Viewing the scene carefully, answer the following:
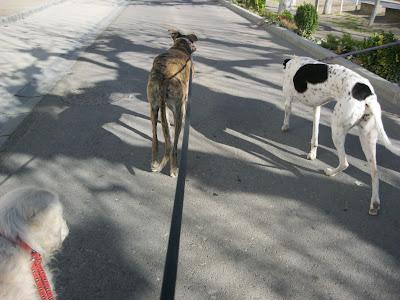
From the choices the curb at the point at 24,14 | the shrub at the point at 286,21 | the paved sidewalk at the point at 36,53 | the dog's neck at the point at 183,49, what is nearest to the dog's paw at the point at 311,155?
the dog's neck at the point at 183,49

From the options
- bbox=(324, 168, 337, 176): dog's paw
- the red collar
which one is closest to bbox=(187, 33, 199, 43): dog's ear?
bbox=(324, 168, 337, 176): dog's paw

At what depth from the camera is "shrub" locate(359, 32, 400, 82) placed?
717cm

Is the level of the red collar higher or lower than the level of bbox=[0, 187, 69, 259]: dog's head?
lower

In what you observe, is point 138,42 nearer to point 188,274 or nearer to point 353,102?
point 353,102

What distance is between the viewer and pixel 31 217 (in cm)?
161

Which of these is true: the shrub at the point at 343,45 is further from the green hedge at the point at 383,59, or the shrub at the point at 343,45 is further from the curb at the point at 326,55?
the curb at the point at 326,55

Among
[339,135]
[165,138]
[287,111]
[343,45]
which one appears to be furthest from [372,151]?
[343,45]

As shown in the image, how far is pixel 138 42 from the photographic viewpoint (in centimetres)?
1144

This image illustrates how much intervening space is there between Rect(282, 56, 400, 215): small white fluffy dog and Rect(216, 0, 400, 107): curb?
3117mm

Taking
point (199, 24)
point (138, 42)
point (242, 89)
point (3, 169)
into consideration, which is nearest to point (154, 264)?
point (3, 169)

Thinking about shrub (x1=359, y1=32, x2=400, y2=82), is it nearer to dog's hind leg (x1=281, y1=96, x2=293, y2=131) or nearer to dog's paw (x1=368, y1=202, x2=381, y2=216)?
dog's hind leg (x1=281, y1=96, x2=293, y2=131)

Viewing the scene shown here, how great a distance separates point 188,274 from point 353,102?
2303mm

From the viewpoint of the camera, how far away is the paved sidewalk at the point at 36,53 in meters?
5.96

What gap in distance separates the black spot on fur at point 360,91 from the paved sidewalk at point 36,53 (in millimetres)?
4388
